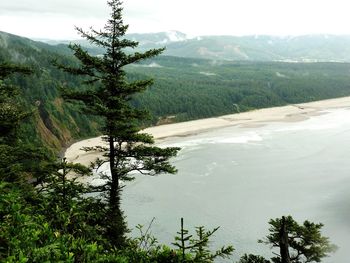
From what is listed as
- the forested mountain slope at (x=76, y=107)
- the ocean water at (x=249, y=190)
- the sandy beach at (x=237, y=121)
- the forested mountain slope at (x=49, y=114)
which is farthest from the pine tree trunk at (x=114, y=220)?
the forested mountain slope at (x=49, y=114)

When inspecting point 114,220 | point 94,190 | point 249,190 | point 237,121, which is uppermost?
point 94,190

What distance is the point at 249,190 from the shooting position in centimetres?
6112

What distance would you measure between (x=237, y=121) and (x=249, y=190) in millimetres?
80701

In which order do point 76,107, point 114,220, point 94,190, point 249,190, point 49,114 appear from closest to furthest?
point 114,220 → point 94,190 → point 249,190 → point 49,114 → point 76,107

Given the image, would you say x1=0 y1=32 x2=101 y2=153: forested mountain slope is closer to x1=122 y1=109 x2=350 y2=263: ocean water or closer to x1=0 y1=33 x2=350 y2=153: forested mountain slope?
x1=0 y1=33 x2=350 y2=153: forested mountain slope

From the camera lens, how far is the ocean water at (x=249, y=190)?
155 ft

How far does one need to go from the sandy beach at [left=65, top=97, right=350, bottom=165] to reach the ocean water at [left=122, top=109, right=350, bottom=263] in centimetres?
1916

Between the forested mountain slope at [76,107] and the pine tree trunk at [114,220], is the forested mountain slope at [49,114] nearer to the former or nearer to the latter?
the forested mountain slope at [76,107]

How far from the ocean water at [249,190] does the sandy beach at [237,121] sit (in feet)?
62.9

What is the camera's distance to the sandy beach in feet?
340

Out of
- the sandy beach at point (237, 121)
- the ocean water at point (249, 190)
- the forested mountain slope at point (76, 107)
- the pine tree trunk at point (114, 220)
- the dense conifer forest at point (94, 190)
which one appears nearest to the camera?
the dense conifer forest at point (94, 190)

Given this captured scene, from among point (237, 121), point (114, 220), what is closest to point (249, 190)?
point (114, 220)

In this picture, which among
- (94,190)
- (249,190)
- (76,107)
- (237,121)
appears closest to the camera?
(94,190)

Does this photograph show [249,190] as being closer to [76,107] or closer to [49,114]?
[49,114]
